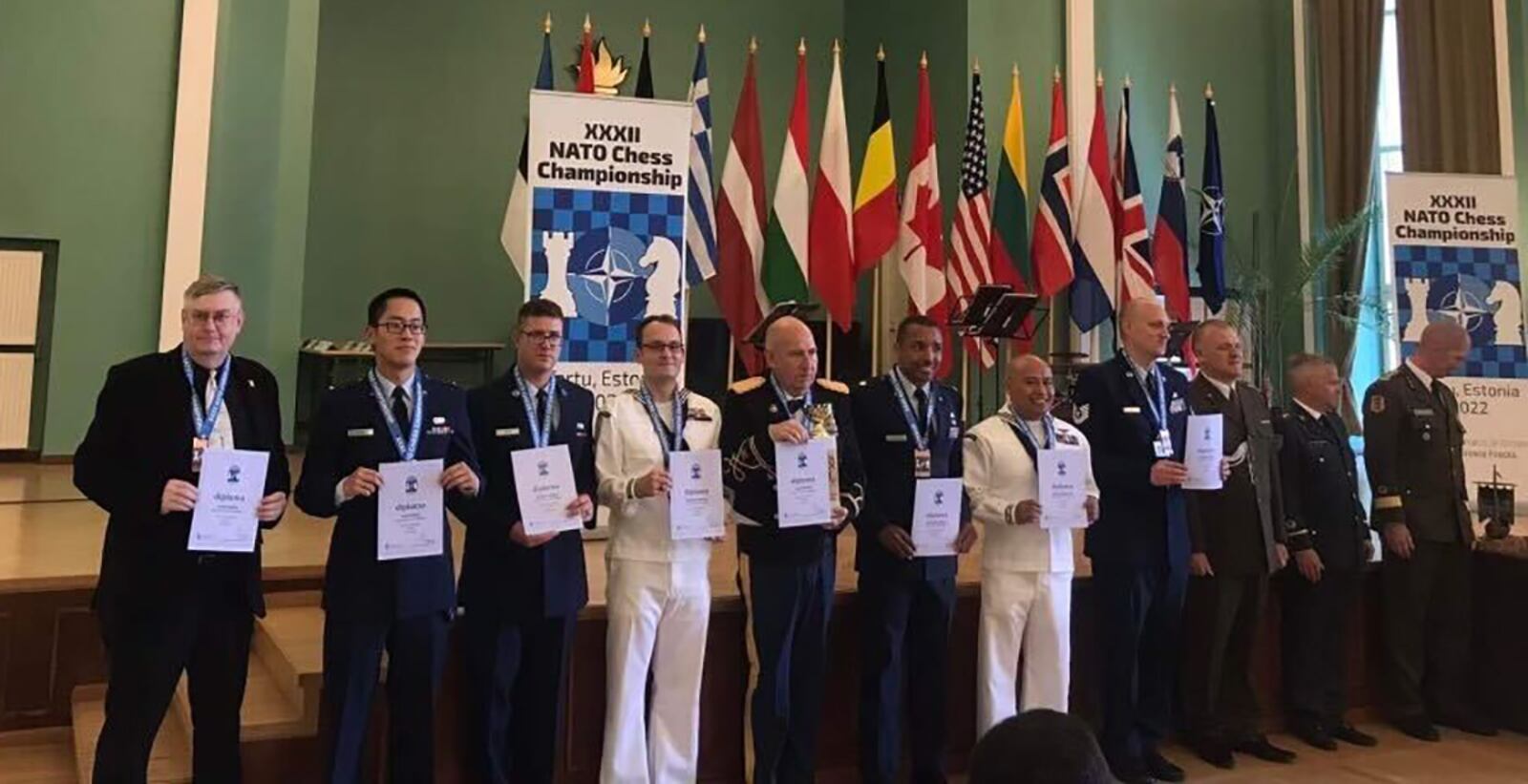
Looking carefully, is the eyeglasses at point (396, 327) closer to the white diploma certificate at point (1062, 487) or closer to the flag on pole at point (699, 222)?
the white diploma certificate at point (1062, 487)

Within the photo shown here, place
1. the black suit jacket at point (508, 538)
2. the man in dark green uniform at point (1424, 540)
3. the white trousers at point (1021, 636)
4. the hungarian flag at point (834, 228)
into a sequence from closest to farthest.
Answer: the black suit jacket at point (508, 538), the white trousers at point (1021, 636), the man in dark green uniform at point (1424, 540), the hungarian flag at point (834, 228)

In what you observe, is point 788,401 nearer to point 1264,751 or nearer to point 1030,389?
point 1030,389

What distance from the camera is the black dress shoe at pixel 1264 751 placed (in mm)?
3547

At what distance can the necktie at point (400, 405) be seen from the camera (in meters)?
2.51

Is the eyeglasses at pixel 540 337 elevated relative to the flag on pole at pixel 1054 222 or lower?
lower

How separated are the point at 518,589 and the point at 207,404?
840mm

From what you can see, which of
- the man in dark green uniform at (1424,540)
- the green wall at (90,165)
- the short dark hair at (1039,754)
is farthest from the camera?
the green wall at (90,165)

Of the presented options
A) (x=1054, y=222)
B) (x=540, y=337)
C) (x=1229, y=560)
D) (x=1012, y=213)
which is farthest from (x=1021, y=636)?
(x=1012, y=213)

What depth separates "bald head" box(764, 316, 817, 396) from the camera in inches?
114

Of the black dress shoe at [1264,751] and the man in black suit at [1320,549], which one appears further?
the man in black suit at [1320,549]

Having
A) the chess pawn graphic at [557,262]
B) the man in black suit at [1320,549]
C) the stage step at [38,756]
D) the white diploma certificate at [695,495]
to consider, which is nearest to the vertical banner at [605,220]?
the chess pawn graphic at [557,262]

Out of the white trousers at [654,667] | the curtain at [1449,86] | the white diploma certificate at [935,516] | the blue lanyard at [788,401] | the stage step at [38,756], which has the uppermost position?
the curtain at [1449,86]

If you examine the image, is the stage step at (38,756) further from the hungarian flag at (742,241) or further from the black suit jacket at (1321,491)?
the black suit jacket at (1321,491)

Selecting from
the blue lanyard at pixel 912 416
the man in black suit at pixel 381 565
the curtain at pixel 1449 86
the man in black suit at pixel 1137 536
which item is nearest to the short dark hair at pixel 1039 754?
the man in black suit at pixel 381 565
